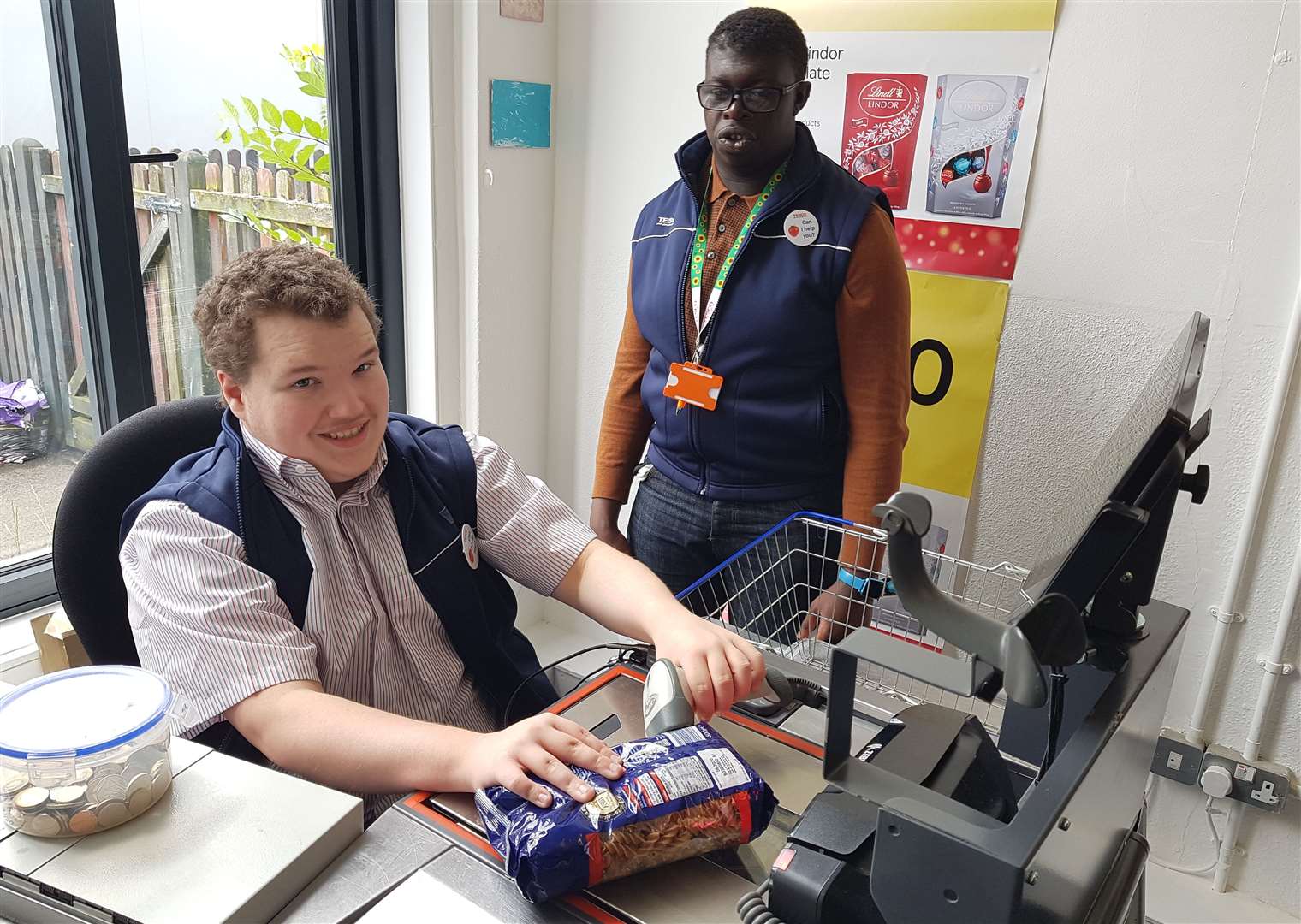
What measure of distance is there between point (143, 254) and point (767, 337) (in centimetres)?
128

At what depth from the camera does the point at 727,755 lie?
2.81 ft

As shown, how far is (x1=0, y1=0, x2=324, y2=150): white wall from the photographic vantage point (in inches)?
69.2

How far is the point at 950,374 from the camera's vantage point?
2154mm

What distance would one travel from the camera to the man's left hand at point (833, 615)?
1.38m

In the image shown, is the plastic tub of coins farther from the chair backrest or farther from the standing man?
the standing man

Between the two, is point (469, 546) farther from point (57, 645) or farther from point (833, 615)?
point (57, 645)

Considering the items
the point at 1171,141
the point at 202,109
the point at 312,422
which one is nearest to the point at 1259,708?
the point at 1171,141

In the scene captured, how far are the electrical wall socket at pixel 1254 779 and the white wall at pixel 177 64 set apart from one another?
244 cm


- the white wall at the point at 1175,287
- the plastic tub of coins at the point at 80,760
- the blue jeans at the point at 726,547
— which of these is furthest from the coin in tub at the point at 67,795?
the white wall at the point at 1175,287

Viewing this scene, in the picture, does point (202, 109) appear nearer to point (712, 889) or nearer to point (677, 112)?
point (677, 112)

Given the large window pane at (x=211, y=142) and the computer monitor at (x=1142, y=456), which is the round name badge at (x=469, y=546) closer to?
the computer monitor at (x=1142, y=456)

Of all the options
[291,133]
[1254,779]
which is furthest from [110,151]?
[1254,779]

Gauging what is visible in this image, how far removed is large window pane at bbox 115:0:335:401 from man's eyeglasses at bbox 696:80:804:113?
3.15 ft

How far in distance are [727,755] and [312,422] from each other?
0.65m
